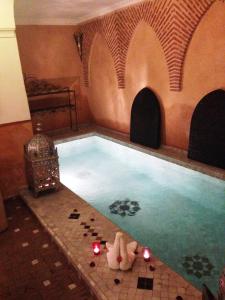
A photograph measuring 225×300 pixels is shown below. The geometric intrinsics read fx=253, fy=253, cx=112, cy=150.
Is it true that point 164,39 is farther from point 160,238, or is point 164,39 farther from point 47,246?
point 47,246

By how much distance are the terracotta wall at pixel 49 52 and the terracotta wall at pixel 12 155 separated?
119 inches

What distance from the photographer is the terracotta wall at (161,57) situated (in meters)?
4.07

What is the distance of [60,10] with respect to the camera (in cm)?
536

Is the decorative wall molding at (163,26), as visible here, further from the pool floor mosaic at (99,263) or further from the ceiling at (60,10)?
the pool floor mosaic at (99,263)

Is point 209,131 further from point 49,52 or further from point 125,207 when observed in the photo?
point 49,52

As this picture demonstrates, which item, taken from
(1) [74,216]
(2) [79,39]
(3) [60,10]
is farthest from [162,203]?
(2) [79,39]

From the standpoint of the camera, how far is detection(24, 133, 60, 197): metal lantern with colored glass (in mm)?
3451

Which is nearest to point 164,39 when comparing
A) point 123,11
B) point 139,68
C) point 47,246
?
point 139,68

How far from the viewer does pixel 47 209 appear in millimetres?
3340

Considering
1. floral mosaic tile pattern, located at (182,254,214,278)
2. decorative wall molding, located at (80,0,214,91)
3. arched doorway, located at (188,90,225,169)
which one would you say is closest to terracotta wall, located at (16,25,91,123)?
decorative wall molding, located at (80,0,214,91)

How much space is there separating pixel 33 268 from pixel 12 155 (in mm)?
1870

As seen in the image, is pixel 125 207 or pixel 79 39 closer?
pixel 125 207

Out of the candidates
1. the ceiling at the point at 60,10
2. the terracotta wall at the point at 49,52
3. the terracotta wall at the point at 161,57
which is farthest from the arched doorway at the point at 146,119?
the terracotta wall at the point at 49,52

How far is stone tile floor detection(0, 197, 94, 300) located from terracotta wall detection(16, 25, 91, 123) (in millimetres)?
4365
